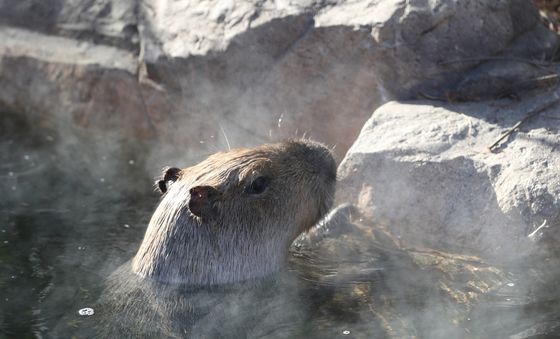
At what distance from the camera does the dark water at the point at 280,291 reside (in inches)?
162

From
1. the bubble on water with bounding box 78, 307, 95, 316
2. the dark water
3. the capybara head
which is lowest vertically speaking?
the dark water

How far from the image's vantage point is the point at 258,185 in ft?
15.5

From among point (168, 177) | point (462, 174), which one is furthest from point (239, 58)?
point (462, 174)

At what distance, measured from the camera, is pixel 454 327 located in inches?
158

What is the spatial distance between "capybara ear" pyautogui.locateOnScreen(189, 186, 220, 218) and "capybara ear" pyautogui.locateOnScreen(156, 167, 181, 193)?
1.02 ft

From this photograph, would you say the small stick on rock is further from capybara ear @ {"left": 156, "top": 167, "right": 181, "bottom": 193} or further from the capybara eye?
capybara ear @ {"left": 156, "top": 167, "right": 181, "bottom": 193}

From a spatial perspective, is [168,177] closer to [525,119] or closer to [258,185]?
[258,185]

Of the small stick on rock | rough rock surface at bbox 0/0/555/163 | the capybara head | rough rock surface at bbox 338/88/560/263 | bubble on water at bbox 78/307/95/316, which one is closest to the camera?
bubble on water at bbox 78/307/95/316

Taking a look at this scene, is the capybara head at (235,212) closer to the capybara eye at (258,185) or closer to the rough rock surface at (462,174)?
the capybara eye at (258,185)

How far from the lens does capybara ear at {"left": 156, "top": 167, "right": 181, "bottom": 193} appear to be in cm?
474

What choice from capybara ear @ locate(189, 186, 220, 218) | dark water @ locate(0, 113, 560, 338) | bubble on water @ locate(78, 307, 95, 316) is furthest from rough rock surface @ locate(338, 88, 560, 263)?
bubble on water @ locate(78, 307, 95, 316)

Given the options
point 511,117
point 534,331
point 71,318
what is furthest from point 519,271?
point 71,318

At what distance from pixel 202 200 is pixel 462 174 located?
145 centimetres

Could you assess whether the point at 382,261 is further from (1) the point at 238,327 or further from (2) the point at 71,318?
(2) the point at 71,318
